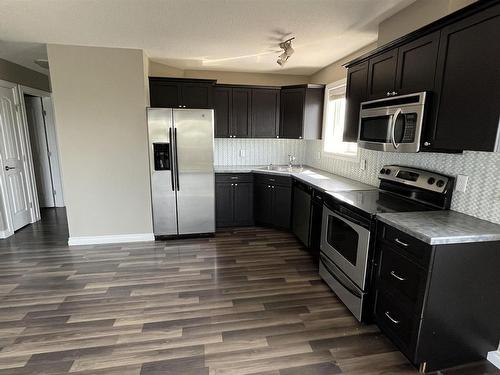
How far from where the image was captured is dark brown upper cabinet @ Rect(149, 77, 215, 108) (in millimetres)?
3982

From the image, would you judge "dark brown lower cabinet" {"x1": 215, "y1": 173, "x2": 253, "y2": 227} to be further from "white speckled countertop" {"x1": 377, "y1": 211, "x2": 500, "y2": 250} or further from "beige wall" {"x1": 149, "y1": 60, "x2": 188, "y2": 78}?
"white speckled countertop" {"x1": 377, "y1": 211, "x2": 500, "y2": 250}

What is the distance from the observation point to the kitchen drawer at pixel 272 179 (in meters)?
Answer: 4.07

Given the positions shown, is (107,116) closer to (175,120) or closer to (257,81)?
(175,120)

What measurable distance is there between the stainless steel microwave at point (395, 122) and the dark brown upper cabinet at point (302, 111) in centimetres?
181

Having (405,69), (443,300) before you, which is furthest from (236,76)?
(443,300)

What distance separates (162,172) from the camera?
12.4ft

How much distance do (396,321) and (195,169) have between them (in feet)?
9.51

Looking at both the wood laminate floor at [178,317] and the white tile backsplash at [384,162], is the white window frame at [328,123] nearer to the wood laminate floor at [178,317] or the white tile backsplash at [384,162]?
the white tile backsplash at [384,162]

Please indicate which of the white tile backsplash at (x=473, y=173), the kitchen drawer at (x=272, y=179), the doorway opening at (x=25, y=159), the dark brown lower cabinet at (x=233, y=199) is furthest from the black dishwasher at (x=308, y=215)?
the doorway opening at (x=25, y=159)

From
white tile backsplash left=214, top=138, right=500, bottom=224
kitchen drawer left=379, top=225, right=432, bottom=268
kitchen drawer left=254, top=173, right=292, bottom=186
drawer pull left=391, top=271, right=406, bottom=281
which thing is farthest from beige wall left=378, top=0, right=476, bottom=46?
kitchen drawer left=254, top=173, right=292, bottom=186

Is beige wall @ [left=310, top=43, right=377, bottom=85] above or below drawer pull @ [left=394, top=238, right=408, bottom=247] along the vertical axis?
above

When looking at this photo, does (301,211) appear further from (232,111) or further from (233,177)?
(232,111)

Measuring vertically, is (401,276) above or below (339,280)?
above

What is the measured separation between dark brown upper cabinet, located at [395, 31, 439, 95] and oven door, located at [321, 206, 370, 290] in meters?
1.13
